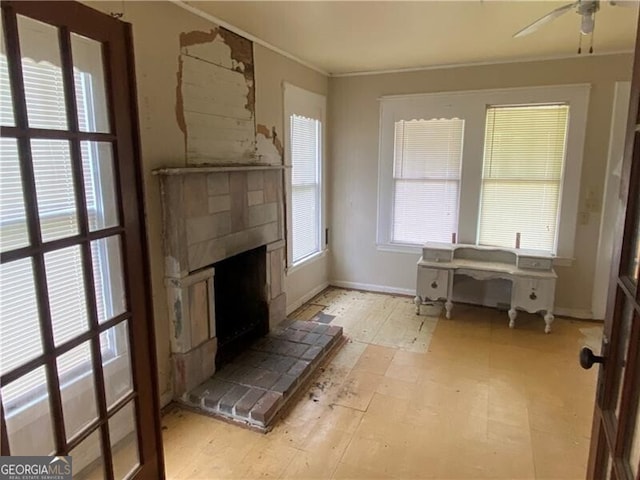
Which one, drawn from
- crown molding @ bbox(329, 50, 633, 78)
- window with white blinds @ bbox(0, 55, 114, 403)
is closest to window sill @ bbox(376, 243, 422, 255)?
crown molding @ bbox(329, 50, 633, 78)

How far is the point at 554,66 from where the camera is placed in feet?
12.6

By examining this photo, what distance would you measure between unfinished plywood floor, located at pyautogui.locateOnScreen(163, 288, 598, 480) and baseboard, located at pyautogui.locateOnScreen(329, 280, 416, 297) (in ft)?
3.38

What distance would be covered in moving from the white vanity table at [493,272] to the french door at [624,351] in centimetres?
267

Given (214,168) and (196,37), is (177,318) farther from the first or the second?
(196,37)

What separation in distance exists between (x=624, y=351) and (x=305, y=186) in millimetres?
3488

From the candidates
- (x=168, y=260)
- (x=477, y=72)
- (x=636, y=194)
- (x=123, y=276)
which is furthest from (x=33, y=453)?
(x=477, y=72)

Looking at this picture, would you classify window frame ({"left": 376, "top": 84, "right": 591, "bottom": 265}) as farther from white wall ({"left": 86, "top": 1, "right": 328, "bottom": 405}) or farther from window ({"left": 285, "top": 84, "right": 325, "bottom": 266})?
white wall ({"left": 86, "top": 1, "right": 328, "bottom": 405})

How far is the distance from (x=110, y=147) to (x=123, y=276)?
0.44 meters

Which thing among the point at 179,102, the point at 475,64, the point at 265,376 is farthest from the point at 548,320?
the point at 179,102

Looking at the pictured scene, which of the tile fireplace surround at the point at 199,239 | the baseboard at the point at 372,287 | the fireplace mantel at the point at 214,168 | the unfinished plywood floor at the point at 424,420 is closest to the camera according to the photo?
the unfinished plywood floor at the point at 424,420

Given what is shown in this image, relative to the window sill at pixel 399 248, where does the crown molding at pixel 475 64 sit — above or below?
above

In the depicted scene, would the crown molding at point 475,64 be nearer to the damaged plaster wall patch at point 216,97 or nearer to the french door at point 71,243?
the damaged plaster wall patch at point 216,97

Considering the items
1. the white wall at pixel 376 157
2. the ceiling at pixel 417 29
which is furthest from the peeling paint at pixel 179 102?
the white wall at pixel 376 157

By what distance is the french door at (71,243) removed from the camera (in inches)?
44.1
